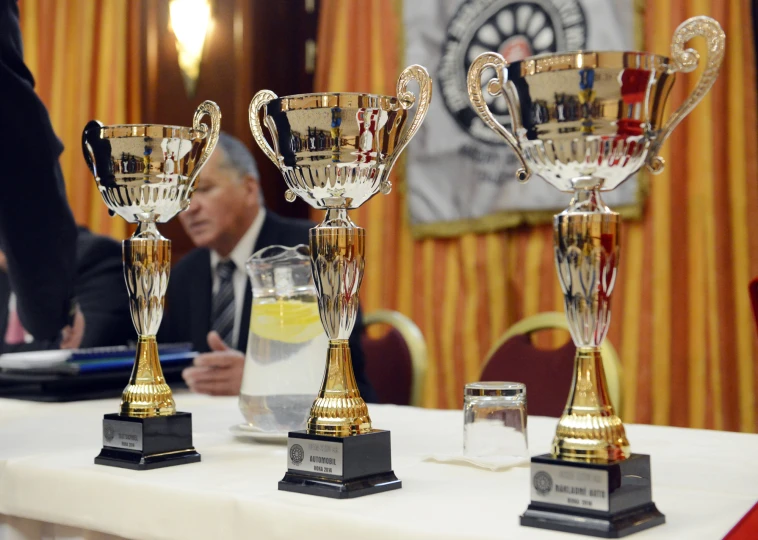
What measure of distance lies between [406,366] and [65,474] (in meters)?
1.16

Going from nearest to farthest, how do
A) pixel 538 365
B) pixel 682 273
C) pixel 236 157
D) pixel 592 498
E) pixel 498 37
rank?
pixel 592 498, pixel 538 365, pixel 682 273, pixel 236 157, pixel 498 37

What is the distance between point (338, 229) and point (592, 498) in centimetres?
35

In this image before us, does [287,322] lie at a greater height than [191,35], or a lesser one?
lesser

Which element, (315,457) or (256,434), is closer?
(315,457)

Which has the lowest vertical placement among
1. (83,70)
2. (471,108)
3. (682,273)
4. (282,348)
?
(282,348)

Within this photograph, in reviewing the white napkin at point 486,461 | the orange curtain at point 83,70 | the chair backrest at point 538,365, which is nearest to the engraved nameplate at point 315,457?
the white napkin at point 486,461

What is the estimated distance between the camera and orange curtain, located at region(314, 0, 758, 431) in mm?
2404

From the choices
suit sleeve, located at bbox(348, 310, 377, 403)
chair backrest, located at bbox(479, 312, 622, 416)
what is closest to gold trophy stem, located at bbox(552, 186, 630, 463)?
chair backrest, located at bbox(479, 312, 622, 416)

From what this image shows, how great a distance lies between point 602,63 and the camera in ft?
2.25

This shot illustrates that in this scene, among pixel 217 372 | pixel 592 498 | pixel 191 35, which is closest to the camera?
pixel 592 498

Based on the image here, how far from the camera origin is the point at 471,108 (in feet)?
9.51

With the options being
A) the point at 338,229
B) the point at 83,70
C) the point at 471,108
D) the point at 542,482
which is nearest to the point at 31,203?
the point at 338,229

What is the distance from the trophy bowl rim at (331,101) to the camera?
85cm

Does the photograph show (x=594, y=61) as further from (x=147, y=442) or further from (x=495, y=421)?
(x=147, y=442)
